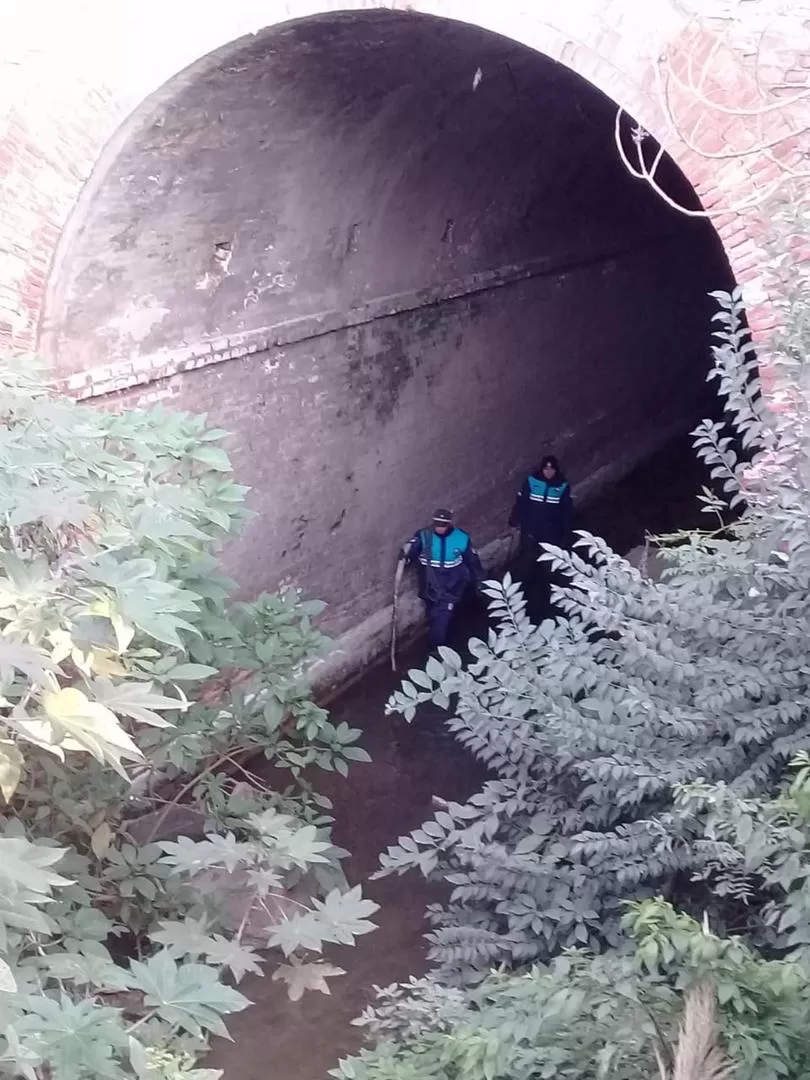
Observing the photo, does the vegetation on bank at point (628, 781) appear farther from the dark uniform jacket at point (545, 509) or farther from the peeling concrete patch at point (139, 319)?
the dark uniform jacket at point (545, 509)

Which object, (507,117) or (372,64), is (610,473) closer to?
(507,117)

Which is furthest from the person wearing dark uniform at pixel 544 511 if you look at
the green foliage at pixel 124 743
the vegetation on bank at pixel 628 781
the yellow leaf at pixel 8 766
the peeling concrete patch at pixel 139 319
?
the yellow leaf at pixel 8 766

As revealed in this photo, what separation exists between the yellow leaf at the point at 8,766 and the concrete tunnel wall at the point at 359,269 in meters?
3.58

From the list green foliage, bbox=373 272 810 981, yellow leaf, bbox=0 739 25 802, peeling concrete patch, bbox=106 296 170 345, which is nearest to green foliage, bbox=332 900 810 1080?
green foliage, bbox=373 272 810 981

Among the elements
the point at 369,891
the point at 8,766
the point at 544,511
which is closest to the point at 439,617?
the point at 544,511

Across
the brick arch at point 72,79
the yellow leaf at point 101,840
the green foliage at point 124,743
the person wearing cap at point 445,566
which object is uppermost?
the brick arch at point 72,79

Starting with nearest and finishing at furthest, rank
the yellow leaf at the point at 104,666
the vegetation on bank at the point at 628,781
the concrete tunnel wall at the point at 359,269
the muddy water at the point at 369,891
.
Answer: the yellow leaf at the point at 104,666, the vegetation on bank at the point at 628,781, the muddy water at the point at 369,891, the concrete tunnel wall at the point at 359,269

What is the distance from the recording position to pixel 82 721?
8.21ft

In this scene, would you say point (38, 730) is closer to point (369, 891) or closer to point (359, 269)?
point (369, 891)

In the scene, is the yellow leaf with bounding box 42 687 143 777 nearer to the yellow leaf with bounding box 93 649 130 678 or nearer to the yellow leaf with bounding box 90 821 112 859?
the yellow leaf with bounding box 93 649 130 678

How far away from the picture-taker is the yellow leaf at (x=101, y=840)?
4.19m

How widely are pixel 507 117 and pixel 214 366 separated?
305 cm

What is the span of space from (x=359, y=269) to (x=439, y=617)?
2836 mm

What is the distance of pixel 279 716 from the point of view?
15.1ft
